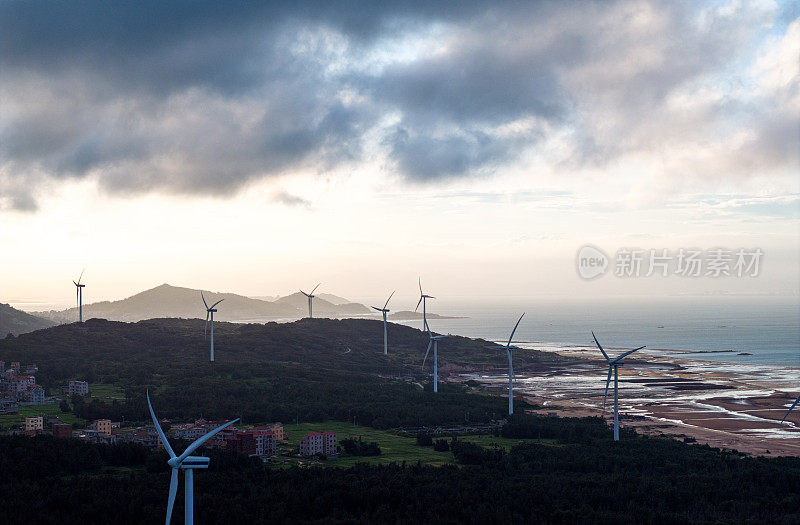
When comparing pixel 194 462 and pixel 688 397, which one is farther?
pixel 688 397

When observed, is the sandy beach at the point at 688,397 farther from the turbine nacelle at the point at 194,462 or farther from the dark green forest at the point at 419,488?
the turbine nacelle at the point at 194,462

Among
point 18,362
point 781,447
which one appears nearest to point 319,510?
point 781,447

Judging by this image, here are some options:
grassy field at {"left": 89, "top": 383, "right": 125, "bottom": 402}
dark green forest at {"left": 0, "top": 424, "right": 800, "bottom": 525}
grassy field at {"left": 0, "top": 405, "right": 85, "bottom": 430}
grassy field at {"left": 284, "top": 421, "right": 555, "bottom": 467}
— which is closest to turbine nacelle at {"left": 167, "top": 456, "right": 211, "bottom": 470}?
dark green forest at {"left": 0, "top": 424, "right": 800, "bottom": 525}

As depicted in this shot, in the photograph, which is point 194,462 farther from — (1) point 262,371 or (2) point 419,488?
(1) point 262,371

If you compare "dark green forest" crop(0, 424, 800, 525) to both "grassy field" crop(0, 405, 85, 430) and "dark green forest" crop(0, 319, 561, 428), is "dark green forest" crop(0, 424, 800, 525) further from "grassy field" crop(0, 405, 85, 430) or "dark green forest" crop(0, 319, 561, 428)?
"dark green forest" crop(0, 319, 561, 428)

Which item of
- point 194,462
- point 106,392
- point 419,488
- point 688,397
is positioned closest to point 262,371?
point 106,392
